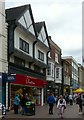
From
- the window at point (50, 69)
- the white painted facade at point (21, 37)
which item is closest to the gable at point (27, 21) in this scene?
the white painted facade at point (21, 37)

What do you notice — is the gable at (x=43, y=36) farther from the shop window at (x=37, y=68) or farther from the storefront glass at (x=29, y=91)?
the storefront glass at (x=29, y=91)

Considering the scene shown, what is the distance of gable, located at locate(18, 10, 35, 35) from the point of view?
29.4 m

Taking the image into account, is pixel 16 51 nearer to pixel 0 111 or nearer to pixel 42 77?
pixel 0 111

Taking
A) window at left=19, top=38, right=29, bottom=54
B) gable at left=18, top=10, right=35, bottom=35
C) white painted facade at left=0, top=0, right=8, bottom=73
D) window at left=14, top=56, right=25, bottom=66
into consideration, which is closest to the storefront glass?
window at left=14, top=56, right=25, bottom=66

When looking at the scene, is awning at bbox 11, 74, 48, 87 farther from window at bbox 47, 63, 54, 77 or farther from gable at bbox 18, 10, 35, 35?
window at bbox 47, 63, 54, 77

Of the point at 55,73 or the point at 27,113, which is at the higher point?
the point at 55,73

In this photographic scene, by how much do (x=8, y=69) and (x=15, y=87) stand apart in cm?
364

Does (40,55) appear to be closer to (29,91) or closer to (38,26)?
(38,26)

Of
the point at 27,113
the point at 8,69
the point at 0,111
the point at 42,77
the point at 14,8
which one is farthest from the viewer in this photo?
the point at 42,77

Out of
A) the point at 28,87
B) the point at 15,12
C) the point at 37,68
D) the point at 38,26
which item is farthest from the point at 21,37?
the point at 38,26

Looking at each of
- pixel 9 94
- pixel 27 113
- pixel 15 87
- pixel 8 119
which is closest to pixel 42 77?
pixel 15 87

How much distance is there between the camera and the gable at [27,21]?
2943 cm

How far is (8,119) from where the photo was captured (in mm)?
19000

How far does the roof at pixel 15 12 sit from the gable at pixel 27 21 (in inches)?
17.0
